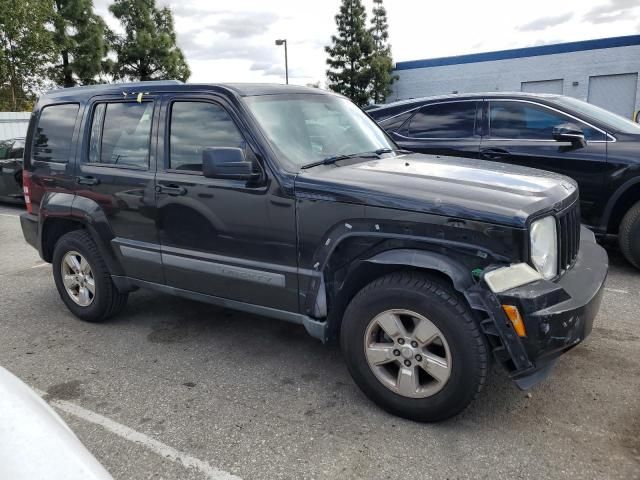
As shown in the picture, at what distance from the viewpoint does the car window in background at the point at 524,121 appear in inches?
225

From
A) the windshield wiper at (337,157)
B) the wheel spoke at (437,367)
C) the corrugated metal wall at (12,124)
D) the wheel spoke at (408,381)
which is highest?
the corrugated metal wall at (12,124)

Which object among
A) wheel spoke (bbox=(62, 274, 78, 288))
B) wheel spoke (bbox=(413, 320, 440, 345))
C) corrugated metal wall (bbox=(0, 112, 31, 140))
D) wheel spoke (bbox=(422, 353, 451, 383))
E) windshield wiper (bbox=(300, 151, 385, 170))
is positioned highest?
corrugated metal wall (bbox=(0, 112, 31, 140))

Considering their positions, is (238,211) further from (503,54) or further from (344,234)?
(503,54)

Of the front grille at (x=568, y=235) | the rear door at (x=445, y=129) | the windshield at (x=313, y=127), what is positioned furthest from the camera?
the rear door at (x=445, y=129)

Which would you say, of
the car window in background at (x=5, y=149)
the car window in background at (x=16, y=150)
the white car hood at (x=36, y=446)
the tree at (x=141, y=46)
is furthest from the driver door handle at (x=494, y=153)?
the tree at (x=141, y=46)

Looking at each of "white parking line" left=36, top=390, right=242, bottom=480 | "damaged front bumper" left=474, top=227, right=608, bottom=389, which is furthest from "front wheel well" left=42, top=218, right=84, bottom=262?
"damaged front bumper" left=474, top=227, right=608, bottom=389

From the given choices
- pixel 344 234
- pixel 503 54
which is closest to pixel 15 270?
pixel 344 234

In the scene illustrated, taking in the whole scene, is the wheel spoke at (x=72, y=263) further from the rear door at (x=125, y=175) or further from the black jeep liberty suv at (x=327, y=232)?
the rear door at (x=125, y=175)

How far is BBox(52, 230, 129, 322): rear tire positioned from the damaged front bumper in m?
3.08

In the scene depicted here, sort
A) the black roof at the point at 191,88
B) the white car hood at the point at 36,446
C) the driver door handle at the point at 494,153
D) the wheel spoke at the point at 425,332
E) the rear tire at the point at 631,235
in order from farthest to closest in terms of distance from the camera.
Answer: the driver door handle at the point at 494,153, the rear tire at the point at 631,235, the black roof at the point at 191,88, the wheel spoke at the point at 425,332, the white car hood at the point at 36,446

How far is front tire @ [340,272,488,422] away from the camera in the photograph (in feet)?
8.86

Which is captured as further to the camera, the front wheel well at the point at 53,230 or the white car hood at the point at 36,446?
the front wheel well at the point at 53,230

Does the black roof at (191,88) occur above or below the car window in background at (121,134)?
above

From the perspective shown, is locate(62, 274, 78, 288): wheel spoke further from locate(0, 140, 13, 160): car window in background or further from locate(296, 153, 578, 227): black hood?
locate(0, 140, 13, 160): car window in background
